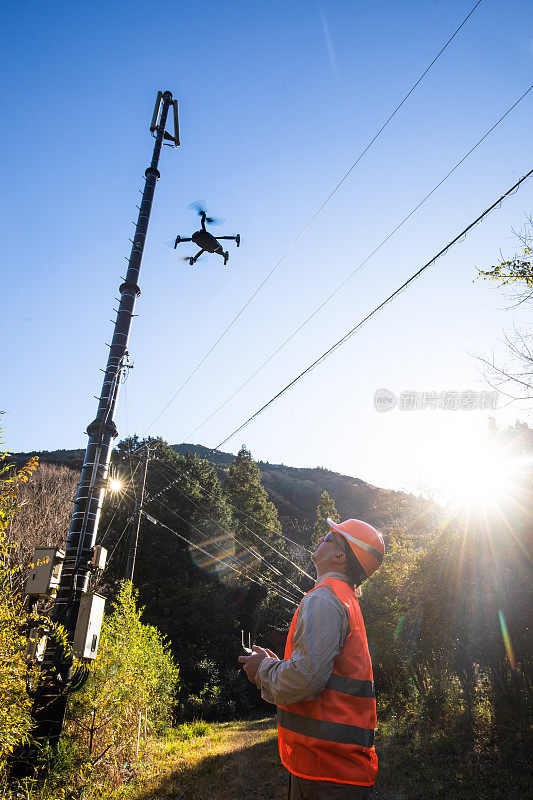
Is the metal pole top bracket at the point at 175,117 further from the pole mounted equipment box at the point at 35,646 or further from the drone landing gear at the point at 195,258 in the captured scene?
the pole mounted equipment box at the point at 35,646

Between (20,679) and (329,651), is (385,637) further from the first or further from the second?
(329,651)

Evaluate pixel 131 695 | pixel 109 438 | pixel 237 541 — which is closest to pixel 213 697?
pixel 237 541

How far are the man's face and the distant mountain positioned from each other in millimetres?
40083

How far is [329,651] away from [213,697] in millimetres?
26278

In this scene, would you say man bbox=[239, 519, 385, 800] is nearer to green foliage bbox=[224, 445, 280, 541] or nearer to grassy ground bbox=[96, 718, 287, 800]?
grassy ground bbox=[96, 718, 287, 800]

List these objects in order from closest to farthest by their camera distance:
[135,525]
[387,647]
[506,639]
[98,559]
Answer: [98,559]
[506,639]
[387,647]
[135,525]

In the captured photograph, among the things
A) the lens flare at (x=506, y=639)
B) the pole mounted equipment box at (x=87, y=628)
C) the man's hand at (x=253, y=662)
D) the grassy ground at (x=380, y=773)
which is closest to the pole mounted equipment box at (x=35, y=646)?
the pole mounted equipment box at (x=87, y=628)

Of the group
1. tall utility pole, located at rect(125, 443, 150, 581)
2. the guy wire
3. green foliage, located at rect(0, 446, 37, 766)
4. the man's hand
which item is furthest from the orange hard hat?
the guy wire

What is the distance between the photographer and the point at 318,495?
76188 mm

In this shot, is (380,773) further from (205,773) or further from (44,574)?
(44,574)

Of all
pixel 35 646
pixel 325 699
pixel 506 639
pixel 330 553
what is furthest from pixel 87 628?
pixel 506 639

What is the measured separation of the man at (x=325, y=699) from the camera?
1.86 m

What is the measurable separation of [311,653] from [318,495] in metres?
76.5

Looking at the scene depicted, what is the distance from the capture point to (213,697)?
2322 cm
